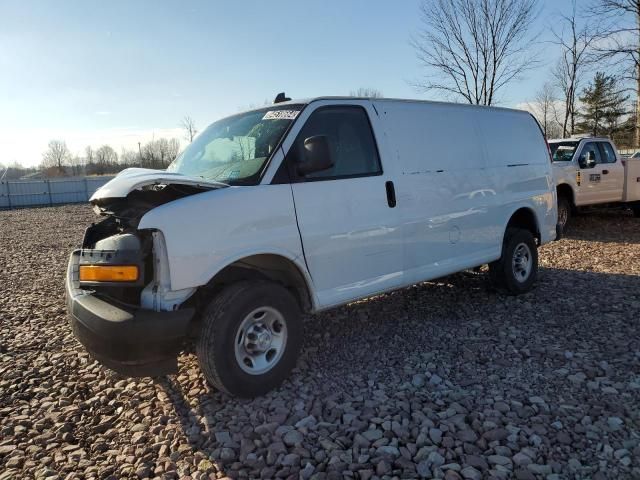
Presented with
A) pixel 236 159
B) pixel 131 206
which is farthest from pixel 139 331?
pixel 236 159

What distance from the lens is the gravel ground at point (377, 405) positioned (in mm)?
2773

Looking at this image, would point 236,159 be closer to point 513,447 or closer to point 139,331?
point 139,331

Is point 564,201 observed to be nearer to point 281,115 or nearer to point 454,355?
point 454,355

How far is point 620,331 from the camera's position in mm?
4586

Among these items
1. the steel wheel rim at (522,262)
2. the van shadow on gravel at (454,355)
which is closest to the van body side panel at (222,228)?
the van shadow on gravel at (454,355)

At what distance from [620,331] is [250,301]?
3524 millimetres

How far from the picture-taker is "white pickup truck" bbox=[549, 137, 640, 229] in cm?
1041

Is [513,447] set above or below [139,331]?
below

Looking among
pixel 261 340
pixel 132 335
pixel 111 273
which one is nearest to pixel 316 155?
pixel 261 340

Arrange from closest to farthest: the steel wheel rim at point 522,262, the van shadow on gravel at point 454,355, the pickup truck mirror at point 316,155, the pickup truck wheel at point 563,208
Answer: the van shadow on gravel at point 454,355
the pickup truck mirror at point 316,155
the steel wheel rim at point 522,262
the pickup truck wheel at point 563,208

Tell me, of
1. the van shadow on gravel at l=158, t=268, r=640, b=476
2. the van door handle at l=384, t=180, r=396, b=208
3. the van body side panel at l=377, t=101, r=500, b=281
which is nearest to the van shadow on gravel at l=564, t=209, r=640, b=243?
the van shadow on gravel at l=158, t=268, r=640, b=476

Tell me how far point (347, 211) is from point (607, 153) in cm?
980

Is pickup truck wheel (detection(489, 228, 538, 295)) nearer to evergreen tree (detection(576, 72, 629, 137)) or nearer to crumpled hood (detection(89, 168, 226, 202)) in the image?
crumpled hood (detection(89, 168, 226, 202))

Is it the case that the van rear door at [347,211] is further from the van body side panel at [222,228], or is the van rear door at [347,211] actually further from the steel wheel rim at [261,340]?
the steel wheel rim at [261,340]
